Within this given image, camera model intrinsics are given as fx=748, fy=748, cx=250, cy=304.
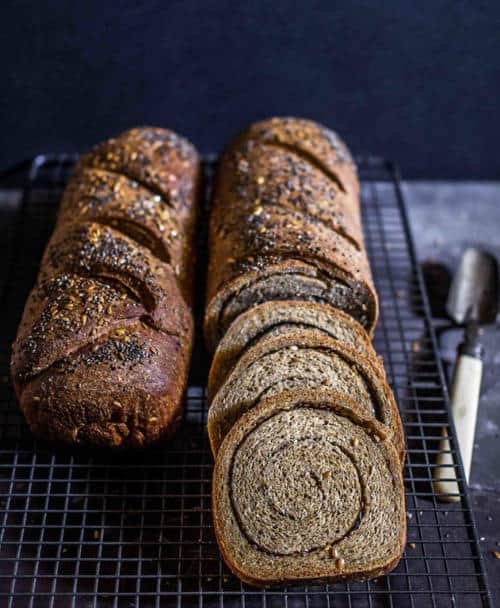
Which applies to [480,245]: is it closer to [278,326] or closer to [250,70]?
[250,70]

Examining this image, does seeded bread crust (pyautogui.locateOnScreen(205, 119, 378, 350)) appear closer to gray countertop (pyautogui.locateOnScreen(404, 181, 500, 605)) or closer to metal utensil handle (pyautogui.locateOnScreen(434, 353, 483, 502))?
metal utensil handle (pyautogui.locateOnScreen(434, 353, 483, 502))

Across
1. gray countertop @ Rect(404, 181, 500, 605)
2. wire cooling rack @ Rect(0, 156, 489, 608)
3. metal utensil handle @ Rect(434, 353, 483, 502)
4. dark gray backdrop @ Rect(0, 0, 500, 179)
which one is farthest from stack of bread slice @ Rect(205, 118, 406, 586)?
dark gray backdrop @ Rect(0, 0, 500, 179)

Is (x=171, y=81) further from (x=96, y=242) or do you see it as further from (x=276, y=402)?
(x=276, y=402)

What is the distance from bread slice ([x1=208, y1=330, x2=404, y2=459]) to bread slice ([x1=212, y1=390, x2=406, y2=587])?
119mm

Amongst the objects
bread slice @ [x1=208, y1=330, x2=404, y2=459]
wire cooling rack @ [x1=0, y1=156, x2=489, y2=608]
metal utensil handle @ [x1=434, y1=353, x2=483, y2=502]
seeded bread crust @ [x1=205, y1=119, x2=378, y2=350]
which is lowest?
wire cooling rack @ [x1=0, y1=156, x2=489, y2=608]

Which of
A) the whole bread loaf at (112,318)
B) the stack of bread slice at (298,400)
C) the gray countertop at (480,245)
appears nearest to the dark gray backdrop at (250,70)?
the gray countertop at (480,245)

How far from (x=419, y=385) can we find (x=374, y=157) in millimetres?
1784

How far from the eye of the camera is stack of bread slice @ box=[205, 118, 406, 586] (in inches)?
100

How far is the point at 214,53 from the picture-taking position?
13.8ft

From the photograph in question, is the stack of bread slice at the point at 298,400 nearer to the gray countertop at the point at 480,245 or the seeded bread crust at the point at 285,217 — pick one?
the seeded bread crust at the point at 285,217

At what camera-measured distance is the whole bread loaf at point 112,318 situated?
2863 millimetres

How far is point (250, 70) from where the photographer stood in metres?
4.29

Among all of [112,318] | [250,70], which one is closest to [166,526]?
[112,318]

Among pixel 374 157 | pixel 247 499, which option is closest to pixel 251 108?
pixel 374 157
